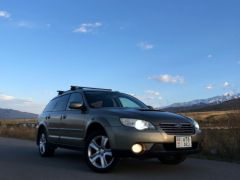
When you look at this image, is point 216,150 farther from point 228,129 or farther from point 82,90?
point 82,90

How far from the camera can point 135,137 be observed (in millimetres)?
8594

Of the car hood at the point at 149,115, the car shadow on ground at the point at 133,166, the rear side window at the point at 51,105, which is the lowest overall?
the car shadow on ground at the point at 133,166

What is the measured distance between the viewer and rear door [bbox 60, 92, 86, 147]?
1017 centimetres

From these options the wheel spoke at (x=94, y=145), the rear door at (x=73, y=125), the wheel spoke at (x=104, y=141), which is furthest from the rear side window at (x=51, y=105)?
the wheel spoke at (x=104, y=141)

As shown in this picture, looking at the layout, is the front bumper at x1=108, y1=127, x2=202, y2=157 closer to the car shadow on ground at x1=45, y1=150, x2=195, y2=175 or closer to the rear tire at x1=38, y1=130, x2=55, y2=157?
the car shadow on ground at x1=45, y1=150, x2=195, y2=175

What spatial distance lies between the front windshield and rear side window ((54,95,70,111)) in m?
1.11

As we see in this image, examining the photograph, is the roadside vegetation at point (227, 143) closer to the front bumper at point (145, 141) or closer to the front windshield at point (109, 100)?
the front windshield at point (109, 100)

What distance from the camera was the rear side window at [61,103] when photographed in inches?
463

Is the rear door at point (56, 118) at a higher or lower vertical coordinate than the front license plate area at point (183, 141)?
higher

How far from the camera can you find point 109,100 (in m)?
10.5

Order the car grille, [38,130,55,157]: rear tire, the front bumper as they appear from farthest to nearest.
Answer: [38,130,55,157]: rear tire → the car grille → the front bumper

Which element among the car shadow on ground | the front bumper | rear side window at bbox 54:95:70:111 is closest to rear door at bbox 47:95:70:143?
rear side window at bbox 54:95:70:111

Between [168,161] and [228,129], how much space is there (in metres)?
4.20

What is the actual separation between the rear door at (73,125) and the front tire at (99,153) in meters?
0.62
